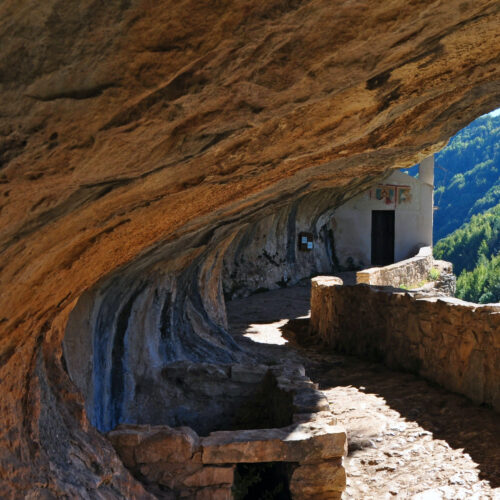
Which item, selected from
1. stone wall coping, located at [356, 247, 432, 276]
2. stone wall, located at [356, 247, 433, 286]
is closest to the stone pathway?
stone wall, located at [356, 247, 433, 286]

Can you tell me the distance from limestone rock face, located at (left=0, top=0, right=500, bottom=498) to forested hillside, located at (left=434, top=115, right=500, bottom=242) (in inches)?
2163

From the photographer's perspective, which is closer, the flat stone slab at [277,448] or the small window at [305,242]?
the flat stone slab at [277,448]

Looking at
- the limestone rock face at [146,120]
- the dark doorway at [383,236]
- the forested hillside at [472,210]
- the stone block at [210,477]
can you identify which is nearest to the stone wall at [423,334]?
the limestone rock face at [146,120]

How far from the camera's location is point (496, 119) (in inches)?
2926

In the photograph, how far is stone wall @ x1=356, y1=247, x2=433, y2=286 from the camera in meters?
14.2

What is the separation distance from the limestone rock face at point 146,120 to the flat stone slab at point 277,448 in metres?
0.59

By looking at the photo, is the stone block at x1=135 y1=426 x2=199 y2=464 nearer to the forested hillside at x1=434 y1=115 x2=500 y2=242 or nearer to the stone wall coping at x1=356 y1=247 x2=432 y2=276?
the stone wall coping at x1=356 y1=247 x2=432 y2=276

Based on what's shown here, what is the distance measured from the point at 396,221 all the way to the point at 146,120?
66.3ft

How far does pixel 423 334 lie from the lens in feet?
22.3

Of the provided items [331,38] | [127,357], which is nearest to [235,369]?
[127,357]

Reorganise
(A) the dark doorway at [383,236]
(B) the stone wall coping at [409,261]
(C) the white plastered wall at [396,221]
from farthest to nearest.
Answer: (A) the dark doorway at [383,236] → (C) the white plastered wall at [396,221] → (B) the stone wall coping at [409,261]

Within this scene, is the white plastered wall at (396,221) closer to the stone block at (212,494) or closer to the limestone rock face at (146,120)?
the limestone rock face at (146,120)

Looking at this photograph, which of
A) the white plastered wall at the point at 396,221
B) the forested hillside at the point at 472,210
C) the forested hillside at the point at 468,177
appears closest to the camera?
the white plastered wall at the point at 396,221

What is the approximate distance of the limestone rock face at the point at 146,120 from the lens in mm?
1854
